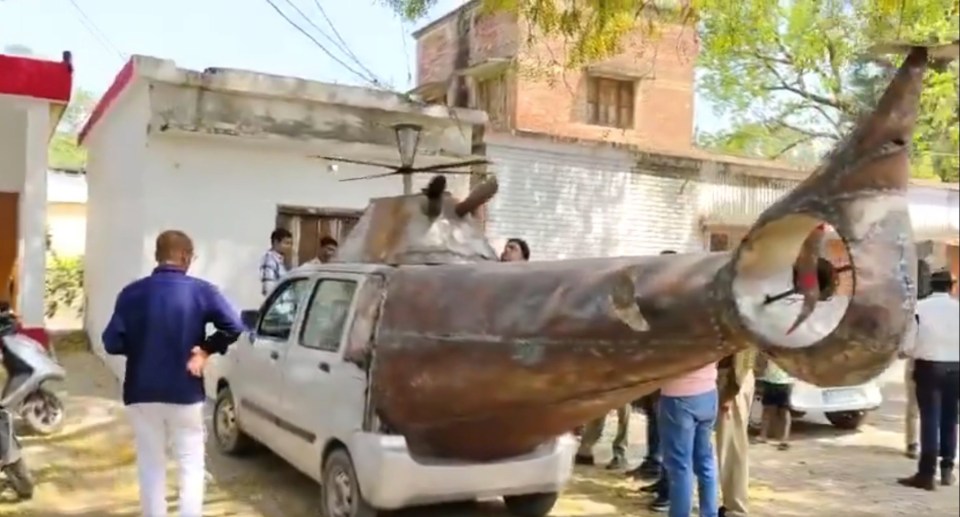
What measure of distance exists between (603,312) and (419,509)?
2.65m

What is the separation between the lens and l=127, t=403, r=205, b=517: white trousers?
185 inches

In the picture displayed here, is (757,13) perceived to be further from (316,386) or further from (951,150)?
(316,386)

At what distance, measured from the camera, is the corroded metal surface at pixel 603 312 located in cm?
291

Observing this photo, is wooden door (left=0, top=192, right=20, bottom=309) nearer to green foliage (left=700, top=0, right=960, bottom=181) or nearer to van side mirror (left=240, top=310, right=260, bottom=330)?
van side mirror (left=240, top=310, right=260, bottom=330)

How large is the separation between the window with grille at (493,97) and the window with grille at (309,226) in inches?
303

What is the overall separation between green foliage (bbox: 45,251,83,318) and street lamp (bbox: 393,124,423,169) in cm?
740

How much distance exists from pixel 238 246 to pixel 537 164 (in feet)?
16.5

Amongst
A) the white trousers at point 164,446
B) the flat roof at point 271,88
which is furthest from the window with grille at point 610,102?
the white trousers at point 164,446

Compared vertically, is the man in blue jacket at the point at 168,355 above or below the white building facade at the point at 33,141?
below

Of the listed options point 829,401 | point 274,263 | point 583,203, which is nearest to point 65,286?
point 274,263

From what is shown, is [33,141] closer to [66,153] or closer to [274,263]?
[274,263]

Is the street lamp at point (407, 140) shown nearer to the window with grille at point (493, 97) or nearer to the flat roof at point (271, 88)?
the flat roof at point (271, 88)

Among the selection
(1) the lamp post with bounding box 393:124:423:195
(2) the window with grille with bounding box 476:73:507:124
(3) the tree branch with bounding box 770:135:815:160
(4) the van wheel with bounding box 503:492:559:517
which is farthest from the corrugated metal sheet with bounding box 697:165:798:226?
(4) the van wheel with bounding box 503:492:559:517

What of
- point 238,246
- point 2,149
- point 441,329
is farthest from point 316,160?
point 441,329
